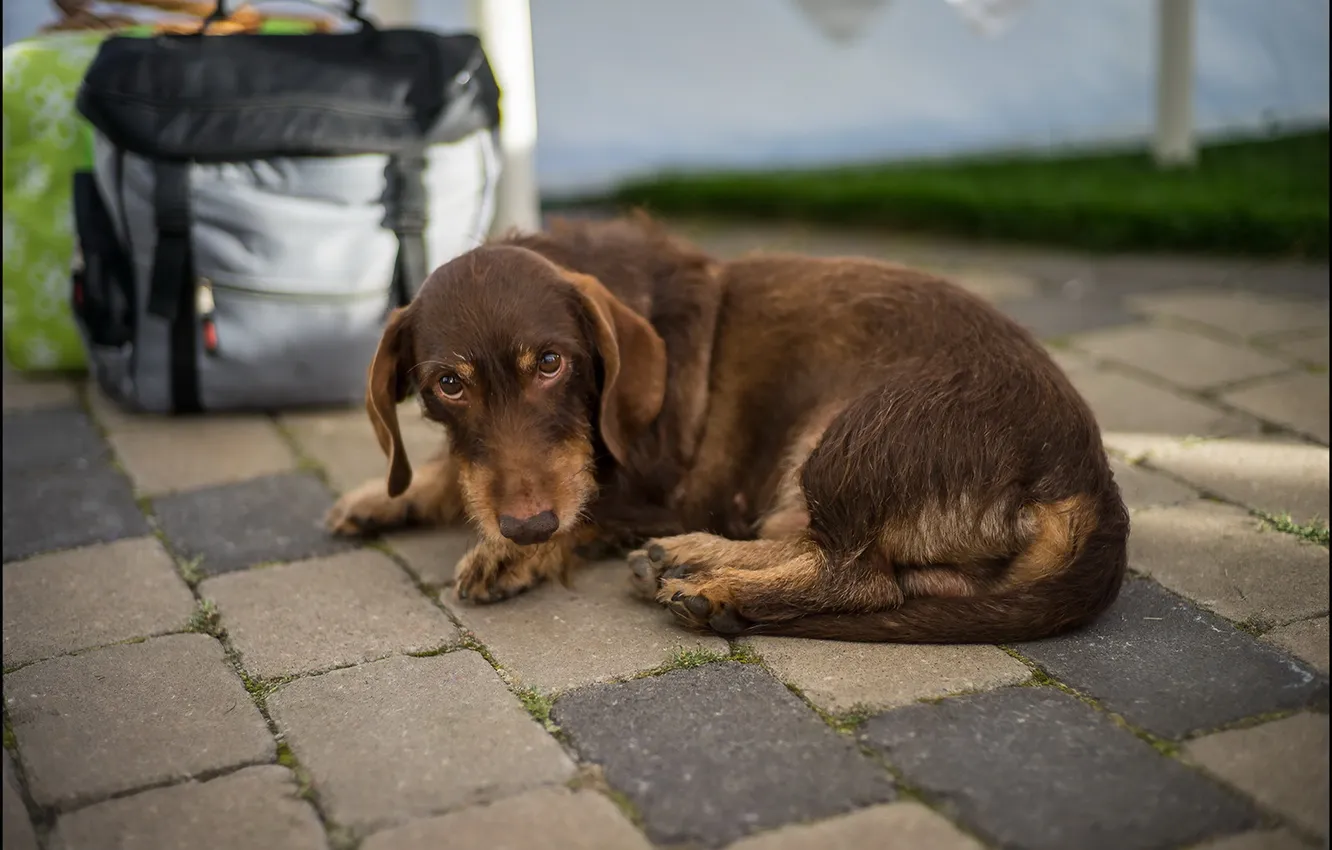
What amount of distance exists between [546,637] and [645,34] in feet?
16.6

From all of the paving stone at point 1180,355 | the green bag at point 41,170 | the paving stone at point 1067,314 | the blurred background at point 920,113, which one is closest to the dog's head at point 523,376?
the green bag at point 41,170

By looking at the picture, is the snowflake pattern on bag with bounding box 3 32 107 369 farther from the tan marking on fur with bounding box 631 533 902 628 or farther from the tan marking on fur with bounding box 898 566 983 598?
the tan marking on fur with bounding box 898 566 983 598

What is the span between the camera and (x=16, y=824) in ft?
7.09

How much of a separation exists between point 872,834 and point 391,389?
1575 millimetres

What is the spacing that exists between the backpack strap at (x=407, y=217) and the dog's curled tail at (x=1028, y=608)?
2.06 m

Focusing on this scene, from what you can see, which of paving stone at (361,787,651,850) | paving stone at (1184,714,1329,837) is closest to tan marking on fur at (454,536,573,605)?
paving stone at (361,787,651,850)

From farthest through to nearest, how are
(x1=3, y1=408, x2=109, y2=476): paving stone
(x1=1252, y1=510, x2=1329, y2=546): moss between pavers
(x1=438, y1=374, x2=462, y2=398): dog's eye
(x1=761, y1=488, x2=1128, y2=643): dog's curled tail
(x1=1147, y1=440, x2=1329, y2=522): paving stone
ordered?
(x1=3, y1=408, x2=109, y2=476): paving stone, (x1=1147, y1=440, x2=1329, y2=522): paving stone, (x1=1252, y1=510, x2=1329, y2=546): moss between pavers, (x1=438, y1=374, x2=462, y2=398): dog's eye, (x1=761, y1=488, x2=1128, y2=643): dog's curled tail

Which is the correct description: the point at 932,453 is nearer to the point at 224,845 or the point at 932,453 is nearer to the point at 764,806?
the point at 764,806

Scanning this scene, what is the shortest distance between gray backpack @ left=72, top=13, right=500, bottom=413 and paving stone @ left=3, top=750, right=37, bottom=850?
211 centimetres

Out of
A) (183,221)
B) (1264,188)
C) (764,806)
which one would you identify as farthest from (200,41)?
(1264,188)

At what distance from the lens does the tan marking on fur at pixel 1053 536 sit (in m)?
2.62

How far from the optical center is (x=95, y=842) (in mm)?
2143

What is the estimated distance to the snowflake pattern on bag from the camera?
173 inches

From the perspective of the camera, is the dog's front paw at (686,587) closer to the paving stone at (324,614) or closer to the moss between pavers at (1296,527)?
the paving stone at (324,614)
